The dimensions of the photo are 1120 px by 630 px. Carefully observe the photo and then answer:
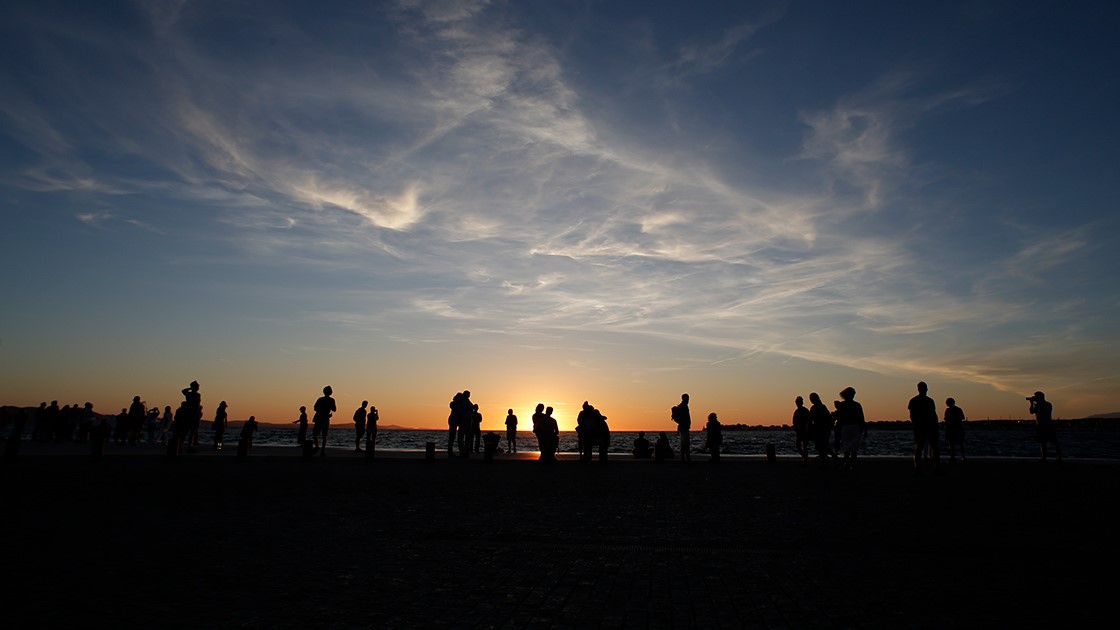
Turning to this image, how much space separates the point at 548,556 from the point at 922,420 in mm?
15234

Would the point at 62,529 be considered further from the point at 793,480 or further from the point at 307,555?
the point at 793,480

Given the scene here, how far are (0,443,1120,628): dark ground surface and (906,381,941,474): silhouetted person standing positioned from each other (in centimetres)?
410

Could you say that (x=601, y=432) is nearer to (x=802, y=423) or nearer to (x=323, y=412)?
(x=802, y=423)

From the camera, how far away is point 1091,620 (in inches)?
204

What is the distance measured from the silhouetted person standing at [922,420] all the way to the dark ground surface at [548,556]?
4099 mm

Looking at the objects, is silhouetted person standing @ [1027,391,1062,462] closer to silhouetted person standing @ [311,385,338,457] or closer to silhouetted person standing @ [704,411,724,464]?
silhouetted person standing @ [704,411,724,464]

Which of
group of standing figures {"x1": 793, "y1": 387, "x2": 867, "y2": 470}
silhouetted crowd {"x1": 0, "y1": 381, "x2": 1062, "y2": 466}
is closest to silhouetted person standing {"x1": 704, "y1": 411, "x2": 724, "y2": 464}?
silhouetted crowd {"x1": 0, "y1": 381, "x2": 1062, "y2": 466}

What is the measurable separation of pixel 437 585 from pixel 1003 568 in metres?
5.48

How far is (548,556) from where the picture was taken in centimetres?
772

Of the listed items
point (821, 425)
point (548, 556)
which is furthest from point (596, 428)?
point (548, 556)

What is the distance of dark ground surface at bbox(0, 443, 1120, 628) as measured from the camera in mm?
5340

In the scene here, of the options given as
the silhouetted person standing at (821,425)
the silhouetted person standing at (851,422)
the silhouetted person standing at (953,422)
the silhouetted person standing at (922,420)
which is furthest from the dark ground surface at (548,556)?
the silhouetted person standing at (953,422)

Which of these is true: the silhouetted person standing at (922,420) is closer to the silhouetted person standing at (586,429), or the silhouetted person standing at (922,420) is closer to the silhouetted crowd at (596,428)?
the silhouetted crowd at (596,428)

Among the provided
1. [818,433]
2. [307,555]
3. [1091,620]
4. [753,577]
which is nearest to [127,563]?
[307,555]
